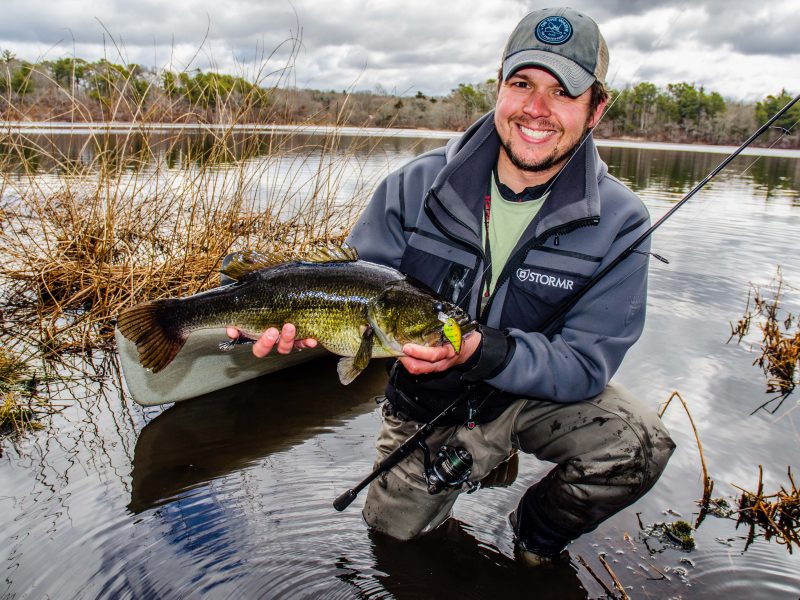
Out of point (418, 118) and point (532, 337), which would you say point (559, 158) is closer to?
point (532, 337)

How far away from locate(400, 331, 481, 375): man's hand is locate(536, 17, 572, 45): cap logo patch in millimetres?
1603

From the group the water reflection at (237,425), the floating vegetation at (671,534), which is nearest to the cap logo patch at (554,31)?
the floating vegetation at (671,534)

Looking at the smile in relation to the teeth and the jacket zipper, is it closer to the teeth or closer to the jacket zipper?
the teeth

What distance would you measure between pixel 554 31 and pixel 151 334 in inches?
100

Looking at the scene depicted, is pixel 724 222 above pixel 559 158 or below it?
below

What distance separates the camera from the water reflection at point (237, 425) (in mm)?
3633

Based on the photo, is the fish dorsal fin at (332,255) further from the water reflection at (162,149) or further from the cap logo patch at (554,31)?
the water reflection at (162,149)

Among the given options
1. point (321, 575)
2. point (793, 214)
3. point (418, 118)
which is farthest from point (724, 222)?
point (418, 118)

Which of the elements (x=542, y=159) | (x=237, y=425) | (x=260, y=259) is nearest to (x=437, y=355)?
(x=260, y=259)

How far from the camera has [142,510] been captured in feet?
10.8

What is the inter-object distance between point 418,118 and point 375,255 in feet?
229

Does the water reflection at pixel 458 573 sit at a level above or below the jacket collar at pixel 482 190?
below

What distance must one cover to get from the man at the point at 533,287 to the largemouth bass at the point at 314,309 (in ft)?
0.46

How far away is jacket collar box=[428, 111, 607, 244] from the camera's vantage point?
3062mm
